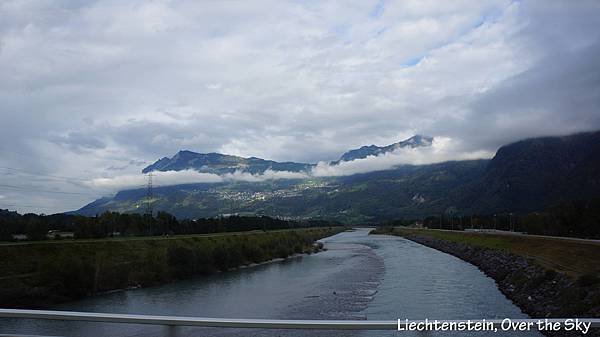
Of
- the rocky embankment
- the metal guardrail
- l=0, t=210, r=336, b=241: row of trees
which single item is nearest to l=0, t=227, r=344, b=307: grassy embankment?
l=0, t=210, r=336, b=241: row of trees

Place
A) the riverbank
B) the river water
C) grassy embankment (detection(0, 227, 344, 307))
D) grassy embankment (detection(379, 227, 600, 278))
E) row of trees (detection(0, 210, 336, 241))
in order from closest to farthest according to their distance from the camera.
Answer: the riverbank < the river water < grassy embankment (detection(379, 227, 600, 278)) < grassy embankment (detection(0, 227, 344, 307)) < row of trees (detection(0, 210, 336, 241))

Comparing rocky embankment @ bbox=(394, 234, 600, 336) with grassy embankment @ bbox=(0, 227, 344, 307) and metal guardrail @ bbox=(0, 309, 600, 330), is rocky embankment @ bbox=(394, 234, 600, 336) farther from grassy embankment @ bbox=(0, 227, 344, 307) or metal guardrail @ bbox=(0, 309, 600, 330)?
grassy embankment @ bbox=(0, 227, 344, 307)

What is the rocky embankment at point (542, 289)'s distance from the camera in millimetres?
25875

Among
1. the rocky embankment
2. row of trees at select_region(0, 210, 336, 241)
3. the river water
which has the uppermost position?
row of trees at select_region(0, 210, 336, 241)

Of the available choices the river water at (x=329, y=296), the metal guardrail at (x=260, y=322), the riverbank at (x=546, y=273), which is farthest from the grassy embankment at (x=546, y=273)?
the metal guardrail at (x=260, y=322)

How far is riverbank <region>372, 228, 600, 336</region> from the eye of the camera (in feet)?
89.4

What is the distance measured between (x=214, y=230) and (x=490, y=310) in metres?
98.2

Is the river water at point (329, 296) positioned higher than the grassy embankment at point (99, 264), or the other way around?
the grassy embankment at point (99, 264)

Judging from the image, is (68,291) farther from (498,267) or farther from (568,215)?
(568,215)

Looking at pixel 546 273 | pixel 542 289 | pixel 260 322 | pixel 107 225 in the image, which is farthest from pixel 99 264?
pixel 260 322

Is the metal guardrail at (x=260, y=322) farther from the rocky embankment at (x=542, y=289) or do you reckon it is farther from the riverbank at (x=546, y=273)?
the riverbank at (x=546, y=273)

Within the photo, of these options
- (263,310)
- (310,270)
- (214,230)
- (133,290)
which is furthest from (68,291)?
(214,230)

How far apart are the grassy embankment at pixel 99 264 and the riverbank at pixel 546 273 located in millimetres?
34404

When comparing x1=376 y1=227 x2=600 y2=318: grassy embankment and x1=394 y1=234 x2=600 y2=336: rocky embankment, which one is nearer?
x1=394 y1=234 x2=600 y2=336: rocky embankment
